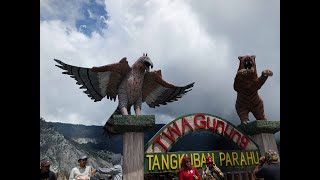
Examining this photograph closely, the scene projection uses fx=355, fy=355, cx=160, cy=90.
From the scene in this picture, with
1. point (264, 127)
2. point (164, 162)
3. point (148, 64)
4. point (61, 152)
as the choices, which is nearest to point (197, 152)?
point (164, 162)

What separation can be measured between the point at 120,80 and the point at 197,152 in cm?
203

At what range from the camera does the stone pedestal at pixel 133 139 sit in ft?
20.1

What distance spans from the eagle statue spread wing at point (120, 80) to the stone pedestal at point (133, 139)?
468 mm

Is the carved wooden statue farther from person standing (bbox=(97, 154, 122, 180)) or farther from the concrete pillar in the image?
person standing (bbox=(97, 154, 122, 180))

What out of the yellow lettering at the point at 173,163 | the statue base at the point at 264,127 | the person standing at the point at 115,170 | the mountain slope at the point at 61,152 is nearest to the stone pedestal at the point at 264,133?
the statue base at the point at 264,127

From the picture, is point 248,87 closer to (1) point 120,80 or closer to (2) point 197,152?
(2) point 197,152

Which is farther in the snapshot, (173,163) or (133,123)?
(173,163)

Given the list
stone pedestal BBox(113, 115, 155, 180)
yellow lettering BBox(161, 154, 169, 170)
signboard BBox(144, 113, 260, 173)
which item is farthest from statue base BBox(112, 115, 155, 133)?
yellow lettering BBox(161, 154, 169, 170)

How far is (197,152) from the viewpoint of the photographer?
659 cm

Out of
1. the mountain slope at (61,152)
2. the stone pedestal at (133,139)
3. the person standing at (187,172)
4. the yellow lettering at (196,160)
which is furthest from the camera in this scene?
the mountain slope at (61,152)

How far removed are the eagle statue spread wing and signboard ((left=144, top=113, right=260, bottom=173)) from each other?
0.80 meters

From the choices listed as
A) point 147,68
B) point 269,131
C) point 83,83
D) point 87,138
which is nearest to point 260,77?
point 269,131

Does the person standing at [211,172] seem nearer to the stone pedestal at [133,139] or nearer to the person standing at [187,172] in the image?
the person standing at [187,172]
